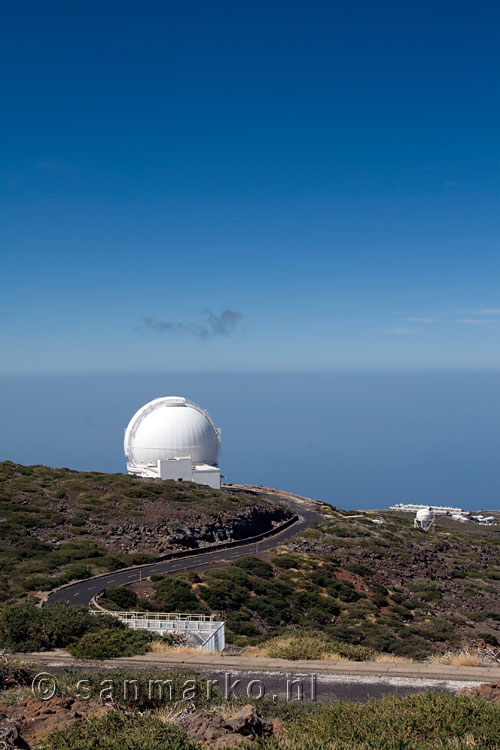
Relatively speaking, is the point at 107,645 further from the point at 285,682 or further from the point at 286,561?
the point at 286,561

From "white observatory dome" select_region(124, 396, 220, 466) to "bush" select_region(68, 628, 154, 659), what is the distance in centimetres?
3651

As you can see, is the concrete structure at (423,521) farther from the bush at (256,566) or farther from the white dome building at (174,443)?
the bush at (256,566)

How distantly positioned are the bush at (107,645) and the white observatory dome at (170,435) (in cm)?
3651

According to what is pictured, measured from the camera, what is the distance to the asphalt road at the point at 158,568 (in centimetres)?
2244

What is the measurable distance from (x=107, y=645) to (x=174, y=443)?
37778 millimetres

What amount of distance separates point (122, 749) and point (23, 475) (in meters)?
38.6

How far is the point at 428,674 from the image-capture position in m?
11.9

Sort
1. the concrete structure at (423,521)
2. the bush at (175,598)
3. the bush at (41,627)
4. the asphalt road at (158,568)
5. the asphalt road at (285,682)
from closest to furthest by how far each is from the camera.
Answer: the asphalt road at (285,682), the bush at (41,627), the bush at (175,598), the asphalt road at (158,568), the concrete structure at (423,521)

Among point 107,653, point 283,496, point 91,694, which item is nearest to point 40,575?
point 107,653

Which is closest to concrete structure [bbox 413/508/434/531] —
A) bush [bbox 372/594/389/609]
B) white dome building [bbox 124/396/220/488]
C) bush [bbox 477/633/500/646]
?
white dome building [bbox 124/396/220/488]

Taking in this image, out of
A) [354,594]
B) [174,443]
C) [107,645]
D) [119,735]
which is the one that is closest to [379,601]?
A: [354,594]

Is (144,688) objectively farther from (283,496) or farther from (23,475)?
(283,496)

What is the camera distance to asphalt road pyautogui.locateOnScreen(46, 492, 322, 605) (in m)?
22.4

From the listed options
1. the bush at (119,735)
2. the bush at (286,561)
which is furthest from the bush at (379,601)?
the bush at (119,735)
